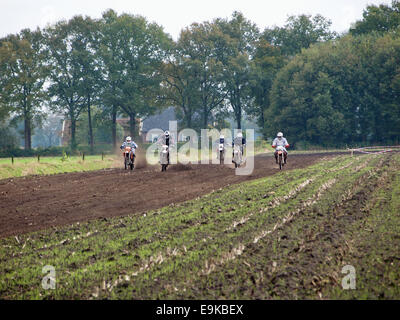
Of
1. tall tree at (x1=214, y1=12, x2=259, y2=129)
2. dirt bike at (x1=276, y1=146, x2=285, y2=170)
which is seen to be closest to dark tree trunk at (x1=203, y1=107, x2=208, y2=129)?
tall tree at (x1=214, y1=12, x2=259, y2=129)

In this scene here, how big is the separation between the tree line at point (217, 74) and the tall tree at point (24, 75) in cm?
15

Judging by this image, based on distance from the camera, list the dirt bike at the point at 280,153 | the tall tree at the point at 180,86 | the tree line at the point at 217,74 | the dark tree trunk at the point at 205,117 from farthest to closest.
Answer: the dark tree trunk at the point at 205,117 → the tall tree at the point at 180,86 → the tree line at the point at 217,74 → the dirt bike at the point at 280,153

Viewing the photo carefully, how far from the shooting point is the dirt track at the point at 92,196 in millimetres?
12645

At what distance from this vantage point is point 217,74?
6819 centimetres

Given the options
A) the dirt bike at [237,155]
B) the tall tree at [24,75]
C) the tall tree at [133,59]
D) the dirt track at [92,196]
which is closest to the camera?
the dirt track at [92,196]

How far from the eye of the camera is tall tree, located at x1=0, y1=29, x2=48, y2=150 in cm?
6325

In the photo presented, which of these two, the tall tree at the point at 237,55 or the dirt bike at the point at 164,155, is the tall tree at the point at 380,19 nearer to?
the tall tree at the point at 237,55

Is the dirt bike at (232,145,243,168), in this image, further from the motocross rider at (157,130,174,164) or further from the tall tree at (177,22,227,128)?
the tall tree at (177,22,227,128)

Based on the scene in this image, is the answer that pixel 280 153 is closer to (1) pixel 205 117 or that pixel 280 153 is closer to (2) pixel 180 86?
(1) pixel 205 117

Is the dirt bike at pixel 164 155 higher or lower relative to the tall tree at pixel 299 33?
lower

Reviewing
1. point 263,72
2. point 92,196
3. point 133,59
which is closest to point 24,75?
point 133,59

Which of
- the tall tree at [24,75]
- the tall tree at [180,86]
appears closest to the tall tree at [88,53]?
the tall tree at [24,75]
